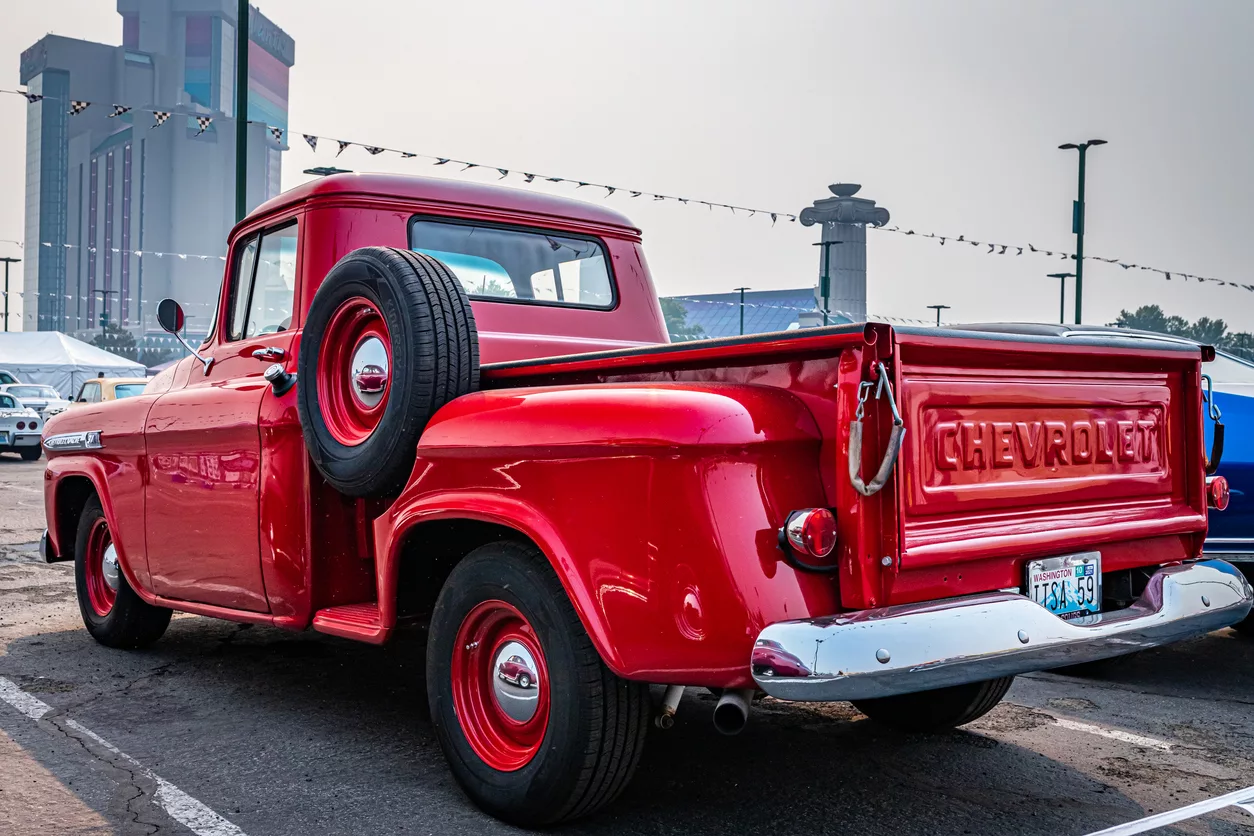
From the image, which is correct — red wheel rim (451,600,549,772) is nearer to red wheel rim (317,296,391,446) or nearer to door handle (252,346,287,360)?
red wheel rim (317,296,391,446)

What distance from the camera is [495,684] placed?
337 centimetres

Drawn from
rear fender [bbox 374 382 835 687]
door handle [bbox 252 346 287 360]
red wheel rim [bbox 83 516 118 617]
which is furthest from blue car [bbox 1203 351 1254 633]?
red wheel rim [bbox 83 516 118 617]

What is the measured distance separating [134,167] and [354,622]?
153527 millimetres

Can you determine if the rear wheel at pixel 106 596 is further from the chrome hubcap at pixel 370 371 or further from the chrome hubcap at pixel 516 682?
the chrome hubcap at pixel 516 682

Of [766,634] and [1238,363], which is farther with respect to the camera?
[1238,363]

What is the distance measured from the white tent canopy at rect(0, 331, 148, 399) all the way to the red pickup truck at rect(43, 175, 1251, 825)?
32.9 meters

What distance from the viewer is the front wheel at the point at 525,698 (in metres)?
3.02

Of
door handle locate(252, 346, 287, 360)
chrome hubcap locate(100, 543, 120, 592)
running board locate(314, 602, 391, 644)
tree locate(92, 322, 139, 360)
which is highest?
tree locate(92, 322, 139, 360)

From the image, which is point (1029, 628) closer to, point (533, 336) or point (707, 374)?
point (707, 374)

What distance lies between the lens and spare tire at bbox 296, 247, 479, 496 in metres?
3.52

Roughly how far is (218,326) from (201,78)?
17355 centimetres

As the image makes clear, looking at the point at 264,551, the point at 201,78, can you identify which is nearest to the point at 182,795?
the point at 264,551

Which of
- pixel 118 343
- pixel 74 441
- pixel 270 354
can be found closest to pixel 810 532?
pixel 270 354

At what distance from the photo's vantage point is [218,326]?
16.8ft
